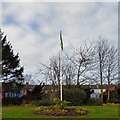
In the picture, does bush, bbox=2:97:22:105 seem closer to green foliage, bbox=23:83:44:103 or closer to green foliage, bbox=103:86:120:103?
green foliage, bbox=23:83:44:103

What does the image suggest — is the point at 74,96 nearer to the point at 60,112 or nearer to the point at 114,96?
the point at 60,112

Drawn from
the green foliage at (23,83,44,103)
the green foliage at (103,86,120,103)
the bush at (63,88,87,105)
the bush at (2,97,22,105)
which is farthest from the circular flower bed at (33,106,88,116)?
the green foliage at (103,86,120,103)

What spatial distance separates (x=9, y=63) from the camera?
29.1 m

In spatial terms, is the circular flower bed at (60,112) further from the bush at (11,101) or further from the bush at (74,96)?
the bush at (11,101)

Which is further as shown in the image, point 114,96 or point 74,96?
point 114,96

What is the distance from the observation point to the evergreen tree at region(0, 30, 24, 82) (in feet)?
94.5

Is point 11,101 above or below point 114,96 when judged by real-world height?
below

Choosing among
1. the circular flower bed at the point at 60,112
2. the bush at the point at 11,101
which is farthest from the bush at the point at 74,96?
the bush at the point at 11,101

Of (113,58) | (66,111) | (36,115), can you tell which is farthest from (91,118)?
(113,58)

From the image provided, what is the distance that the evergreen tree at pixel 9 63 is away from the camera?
28.8 metres

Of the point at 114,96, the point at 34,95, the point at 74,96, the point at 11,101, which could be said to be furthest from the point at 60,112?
the point at 114,96

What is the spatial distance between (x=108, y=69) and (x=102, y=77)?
47.7 inches

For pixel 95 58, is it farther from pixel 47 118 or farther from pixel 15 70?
pixel 47 118

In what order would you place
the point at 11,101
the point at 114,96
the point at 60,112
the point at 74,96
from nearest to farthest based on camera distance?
the point at 60,112
the point at 74,96
the point at 11,101
the point at 114,96
